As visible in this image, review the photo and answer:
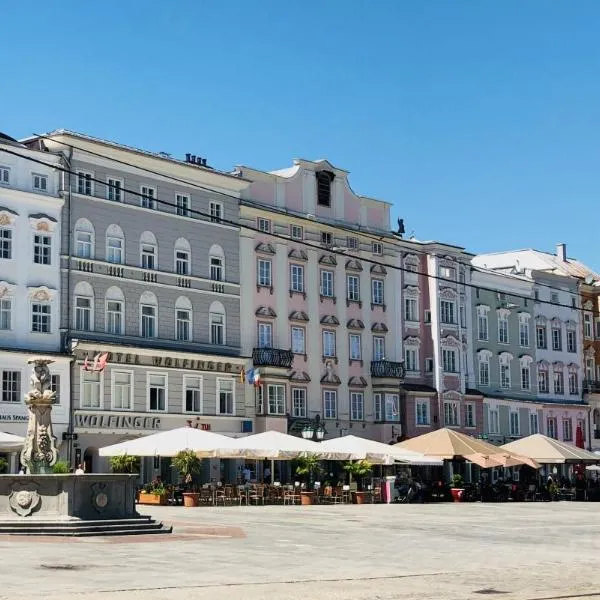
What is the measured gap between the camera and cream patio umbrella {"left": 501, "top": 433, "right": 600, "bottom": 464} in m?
53.6

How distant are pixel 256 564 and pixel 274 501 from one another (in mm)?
25002

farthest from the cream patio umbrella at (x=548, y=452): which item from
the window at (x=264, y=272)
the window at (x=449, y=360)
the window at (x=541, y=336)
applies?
the window at (x=541, y=336)

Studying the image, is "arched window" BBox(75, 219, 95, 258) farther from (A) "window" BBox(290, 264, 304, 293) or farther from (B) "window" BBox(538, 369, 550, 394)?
(B) "window" BBox(538, 369, 550, 394)

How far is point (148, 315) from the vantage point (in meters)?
56.1

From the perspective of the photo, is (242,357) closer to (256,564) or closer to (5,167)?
(5,167)

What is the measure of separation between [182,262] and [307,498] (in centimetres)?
1609

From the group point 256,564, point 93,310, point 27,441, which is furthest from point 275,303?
point 256,564

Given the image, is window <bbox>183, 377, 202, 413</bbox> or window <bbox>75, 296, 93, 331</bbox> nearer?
window <bbox>75, 296, 93, 331</bbox>

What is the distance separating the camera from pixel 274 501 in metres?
46.1

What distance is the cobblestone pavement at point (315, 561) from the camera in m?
17.3

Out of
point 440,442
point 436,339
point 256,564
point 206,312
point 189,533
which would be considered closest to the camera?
point 256,564

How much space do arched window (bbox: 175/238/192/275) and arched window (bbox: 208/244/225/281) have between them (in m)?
1.45

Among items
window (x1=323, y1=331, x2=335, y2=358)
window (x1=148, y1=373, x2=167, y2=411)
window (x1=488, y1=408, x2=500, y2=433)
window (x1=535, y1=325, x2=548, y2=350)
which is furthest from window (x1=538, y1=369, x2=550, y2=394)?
window (x1=148, y1=373, x2=167, y2=411)

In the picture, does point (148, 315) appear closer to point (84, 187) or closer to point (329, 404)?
point (84, 187)
